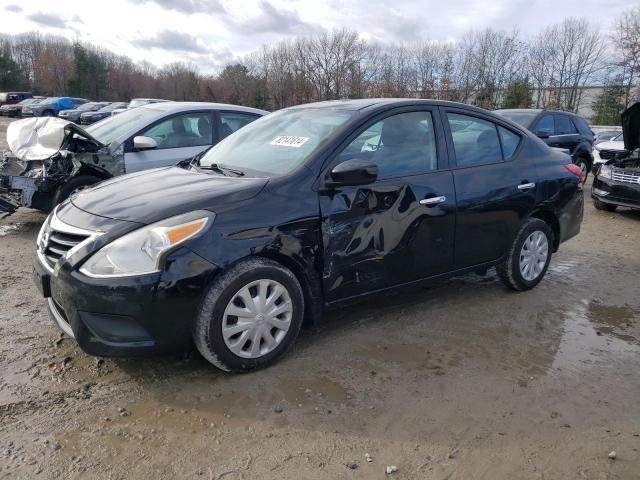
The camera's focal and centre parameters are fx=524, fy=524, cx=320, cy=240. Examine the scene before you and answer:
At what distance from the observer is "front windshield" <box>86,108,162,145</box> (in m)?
6.60

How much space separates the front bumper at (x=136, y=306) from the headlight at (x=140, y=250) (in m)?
0.04

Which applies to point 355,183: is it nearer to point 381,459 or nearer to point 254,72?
point 381,459

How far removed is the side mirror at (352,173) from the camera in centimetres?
329

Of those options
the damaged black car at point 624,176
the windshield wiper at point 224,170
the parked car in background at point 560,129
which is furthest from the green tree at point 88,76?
the windshield wiper at point 224,170

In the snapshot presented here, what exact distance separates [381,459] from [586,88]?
153 ft

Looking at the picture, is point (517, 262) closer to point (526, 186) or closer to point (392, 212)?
point (526, 186)

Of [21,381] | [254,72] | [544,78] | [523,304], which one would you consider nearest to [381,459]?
[21,381]

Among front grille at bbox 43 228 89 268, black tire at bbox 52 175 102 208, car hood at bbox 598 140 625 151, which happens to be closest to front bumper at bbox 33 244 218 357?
front grille at bbox 43 228 89 268

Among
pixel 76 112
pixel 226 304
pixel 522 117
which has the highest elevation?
pixel 76 112

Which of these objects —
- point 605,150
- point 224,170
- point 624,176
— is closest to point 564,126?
point 605,150

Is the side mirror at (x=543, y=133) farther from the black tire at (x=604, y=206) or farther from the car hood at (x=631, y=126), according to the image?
the black tire at (x=604, y=206)

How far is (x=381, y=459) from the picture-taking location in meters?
2.51

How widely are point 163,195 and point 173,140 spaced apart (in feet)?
12.6

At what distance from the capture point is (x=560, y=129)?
12.2m
